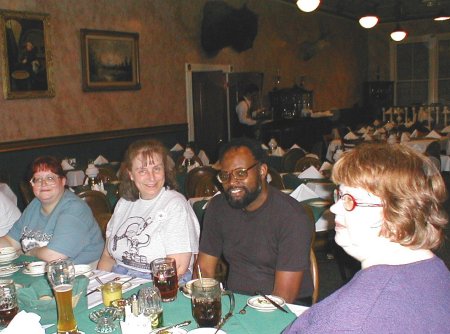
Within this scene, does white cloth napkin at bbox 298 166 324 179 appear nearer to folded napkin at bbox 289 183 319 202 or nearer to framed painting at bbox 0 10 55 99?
folded napkin at bbox 289 183 319 202

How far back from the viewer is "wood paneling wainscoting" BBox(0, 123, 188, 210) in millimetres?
7098

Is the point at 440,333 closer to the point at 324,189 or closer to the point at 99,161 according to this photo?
the point at 324,189

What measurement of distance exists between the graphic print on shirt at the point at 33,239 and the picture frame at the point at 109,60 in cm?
530

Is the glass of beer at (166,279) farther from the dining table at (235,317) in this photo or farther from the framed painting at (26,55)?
the framed painting at (26,55)

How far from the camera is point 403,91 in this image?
16.8m

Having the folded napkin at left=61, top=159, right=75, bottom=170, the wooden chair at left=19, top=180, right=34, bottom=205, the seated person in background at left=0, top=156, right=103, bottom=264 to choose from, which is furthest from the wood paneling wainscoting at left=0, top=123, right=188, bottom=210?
the seated person in background at left=0, top=156, right=103, bottom=264

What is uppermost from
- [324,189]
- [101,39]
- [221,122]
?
[101,39]

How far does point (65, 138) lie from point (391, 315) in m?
7.23

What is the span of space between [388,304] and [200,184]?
13.0 ft

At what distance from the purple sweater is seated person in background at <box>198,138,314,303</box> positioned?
113 centimetres

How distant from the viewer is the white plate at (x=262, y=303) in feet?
6.42

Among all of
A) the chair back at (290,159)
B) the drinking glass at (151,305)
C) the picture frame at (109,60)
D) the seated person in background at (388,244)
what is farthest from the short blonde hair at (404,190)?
the picture frame at (109,60)

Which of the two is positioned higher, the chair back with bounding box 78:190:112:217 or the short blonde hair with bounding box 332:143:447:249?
the short blonde hair with bounding box 332:143:447:249

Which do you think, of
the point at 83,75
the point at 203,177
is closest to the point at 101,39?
the point at 83,75
